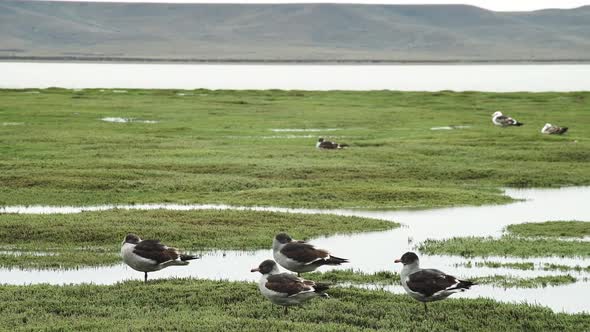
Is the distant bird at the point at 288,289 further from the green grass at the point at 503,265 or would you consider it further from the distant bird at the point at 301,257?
the green grass at the point at 503,265

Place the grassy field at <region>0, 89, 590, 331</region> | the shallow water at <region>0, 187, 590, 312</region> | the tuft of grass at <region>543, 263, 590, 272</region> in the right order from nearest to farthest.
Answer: the grassy field at <region>0, 89, 590, 331</region> < the shallow water at <region>0, 187, 590, 312</region> < the tuft of grass at <region>543, 263, 590, 272</region>

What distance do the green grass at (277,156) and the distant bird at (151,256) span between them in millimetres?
12631

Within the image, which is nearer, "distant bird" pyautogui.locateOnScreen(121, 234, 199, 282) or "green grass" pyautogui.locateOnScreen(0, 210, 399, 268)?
"distant bird" pyautogui.locateOnScreen(121, 234, 199, 282)

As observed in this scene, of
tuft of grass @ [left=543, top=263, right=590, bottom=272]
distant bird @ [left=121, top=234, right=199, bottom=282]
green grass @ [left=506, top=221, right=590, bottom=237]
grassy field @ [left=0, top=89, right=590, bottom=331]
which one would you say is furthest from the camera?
green grass @ [left=506, top=221, right=590, bottom=237]

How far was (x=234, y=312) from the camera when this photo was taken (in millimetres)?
16188

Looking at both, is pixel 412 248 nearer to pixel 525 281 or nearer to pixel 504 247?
pixel 504 247

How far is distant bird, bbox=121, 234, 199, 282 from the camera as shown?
17.9 m

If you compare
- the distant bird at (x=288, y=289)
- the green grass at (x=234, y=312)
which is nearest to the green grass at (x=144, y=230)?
the green grass at (x=234, y=312)

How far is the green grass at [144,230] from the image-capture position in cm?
2214

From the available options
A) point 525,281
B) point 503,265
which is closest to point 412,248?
point 503,265

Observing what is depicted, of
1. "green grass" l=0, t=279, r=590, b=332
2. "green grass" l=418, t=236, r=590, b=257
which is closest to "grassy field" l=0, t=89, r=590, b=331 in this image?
"green grass" l=0, t=279, r=590, b=332

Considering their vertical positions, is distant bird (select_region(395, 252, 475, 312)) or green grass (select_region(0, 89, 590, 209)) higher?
distant bird (select_region(395, 252, 475, 312))

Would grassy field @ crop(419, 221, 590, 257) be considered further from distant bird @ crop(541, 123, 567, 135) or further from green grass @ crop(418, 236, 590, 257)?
distant bird @ crop(541, 123, 567, 135)

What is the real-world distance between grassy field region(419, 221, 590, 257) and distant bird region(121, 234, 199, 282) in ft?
24.4
